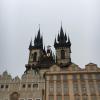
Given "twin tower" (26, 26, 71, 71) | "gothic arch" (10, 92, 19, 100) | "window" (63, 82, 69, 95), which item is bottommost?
"gothic arch" (10, 92, 19, 100)

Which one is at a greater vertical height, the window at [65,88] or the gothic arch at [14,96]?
the window at [65,88]

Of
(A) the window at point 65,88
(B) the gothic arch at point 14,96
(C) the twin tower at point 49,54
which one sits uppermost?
(C) the twin tower at point 49,54

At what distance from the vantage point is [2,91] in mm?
29641

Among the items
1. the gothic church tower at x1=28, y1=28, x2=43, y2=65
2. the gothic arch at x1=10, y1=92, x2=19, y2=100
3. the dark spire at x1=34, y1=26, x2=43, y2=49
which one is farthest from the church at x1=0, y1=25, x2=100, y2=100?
the dark spire at x1=34, y1=26, x2=43, y2=49

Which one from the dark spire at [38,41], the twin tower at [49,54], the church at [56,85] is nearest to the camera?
the church at [56,85]

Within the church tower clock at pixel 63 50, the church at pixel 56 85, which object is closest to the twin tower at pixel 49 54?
the church tower clock at pixel 63 50

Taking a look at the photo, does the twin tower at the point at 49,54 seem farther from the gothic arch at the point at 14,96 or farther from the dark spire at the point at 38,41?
the gothic arch at the point at 14,96

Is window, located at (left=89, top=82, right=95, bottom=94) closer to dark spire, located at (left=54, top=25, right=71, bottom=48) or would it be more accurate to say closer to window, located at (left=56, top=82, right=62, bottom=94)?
window, located at (left=56, top=82, right=62, bottom=94)

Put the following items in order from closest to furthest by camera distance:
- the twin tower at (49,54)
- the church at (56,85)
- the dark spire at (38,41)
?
the church at (56,85) → the twin tower at (49,54) → the dark spire at (38,41)

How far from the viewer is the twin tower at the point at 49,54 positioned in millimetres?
47469

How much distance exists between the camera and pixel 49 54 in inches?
2137

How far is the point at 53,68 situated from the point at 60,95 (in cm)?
541

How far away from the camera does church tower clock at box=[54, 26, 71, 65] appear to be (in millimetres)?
48725

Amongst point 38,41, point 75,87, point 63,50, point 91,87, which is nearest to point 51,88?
point 75,87
